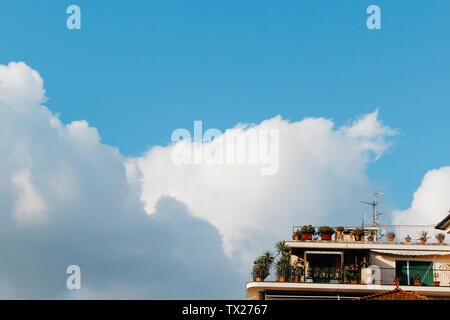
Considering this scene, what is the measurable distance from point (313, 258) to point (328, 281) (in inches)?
116

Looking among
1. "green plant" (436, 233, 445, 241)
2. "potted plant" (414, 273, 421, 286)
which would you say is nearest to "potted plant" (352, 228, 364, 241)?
"potted plant" (414, 273, 421, 286)

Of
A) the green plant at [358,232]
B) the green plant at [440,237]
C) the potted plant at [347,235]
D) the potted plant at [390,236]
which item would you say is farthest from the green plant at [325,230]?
the green plant at [440,237]

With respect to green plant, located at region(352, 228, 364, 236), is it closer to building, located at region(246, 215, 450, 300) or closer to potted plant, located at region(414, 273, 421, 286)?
building, located at region(246, 215, 450, 300)

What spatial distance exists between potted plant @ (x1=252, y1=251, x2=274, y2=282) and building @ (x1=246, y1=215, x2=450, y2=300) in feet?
1.65

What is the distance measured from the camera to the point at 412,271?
1753 inches

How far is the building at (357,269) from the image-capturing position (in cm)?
4200

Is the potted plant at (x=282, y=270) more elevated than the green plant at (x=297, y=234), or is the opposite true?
the green plant at (x=297, y=234)

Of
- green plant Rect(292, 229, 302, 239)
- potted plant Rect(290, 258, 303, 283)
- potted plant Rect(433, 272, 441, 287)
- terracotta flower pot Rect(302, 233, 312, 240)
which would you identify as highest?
green plant Rect(292, 229, 302, 239)

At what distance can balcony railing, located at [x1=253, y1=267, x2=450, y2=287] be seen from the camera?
42.6m

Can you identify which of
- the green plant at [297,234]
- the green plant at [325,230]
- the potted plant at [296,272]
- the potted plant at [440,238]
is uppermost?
the green plant at [325,230]

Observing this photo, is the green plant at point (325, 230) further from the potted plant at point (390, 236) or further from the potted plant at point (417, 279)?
the potted plant at point (417, 279)

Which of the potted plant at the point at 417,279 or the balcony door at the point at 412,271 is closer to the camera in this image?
the potted plant at the point at 417,279
